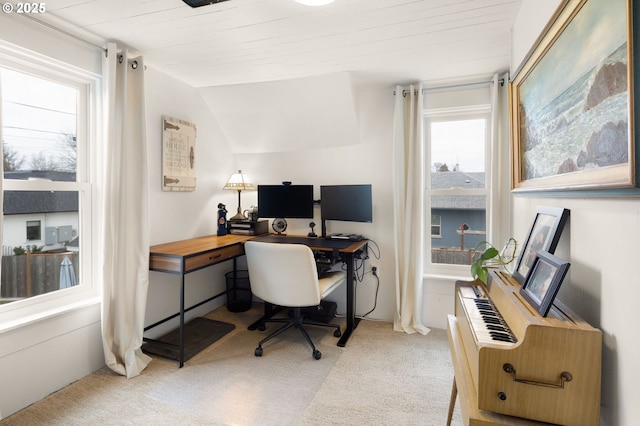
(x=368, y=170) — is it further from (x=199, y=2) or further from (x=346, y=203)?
(x=199, y=2)

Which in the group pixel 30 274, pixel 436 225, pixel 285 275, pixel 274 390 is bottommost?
pixel 274 390

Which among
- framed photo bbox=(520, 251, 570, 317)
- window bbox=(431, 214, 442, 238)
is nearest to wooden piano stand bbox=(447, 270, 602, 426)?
framed photo bbox=(520, 251, 570, 317)

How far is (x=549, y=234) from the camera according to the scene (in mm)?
1172

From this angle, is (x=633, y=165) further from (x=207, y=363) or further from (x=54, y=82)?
(x=54, y=82)

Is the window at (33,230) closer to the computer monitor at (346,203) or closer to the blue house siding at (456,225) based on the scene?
the computer monitor at (346,203)

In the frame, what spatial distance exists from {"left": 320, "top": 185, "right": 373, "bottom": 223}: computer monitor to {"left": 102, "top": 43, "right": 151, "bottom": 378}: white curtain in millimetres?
1581

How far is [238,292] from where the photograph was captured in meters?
3.62

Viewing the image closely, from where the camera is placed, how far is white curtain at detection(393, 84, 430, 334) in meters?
2.87

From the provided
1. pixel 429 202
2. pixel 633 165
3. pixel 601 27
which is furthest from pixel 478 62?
pixel 633 165

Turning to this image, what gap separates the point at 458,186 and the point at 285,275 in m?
1.82

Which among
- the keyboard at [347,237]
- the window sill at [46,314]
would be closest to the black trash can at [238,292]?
the keyboard at [347,237]

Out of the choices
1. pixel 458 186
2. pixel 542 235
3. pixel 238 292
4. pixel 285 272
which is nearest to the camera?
pixel 542 235

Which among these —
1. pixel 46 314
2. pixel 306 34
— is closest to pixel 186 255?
pixel 46 314

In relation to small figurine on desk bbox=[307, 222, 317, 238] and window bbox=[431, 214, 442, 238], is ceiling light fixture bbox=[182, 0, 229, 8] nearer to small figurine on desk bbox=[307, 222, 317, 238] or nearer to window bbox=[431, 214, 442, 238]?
small figurine on desk bbox=[307, 222, 317, 238]
